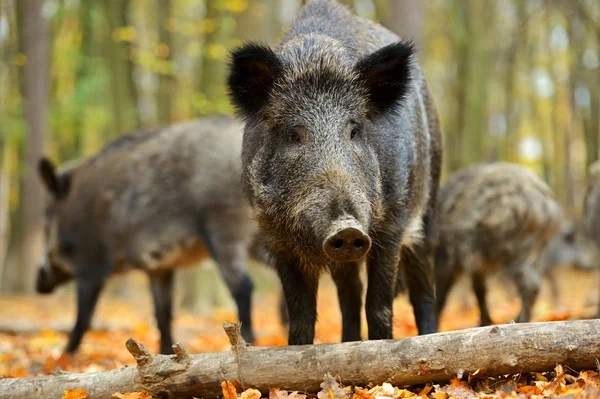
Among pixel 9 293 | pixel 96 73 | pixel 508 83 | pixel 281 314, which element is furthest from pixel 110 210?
pixel 508 83

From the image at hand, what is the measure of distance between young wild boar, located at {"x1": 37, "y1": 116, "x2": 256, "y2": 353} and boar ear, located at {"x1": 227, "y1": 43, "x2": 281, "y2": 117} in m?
3.87

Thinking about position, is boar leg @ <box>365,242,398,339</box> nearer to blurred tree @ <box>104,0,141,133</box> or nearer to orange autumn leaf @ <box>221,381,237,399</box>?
orange autumn leaf @ <box>221,381,237,399</box>

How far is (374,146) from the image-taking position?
4652 mm

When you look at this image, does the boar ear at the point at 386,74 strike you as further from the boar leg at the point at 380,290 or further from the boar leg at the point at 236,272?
the boar leg at the point at 236,272

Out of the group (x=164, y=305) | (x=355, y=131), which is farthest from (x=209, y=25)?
(x=355, y=131)

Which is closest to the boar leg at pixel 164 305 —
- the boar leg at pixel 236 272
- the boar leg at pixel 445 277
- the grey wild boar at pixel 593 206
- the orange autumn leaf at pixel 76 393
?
the boar leg at pixel 236 272

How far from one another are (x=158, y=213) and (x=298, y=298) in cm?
471

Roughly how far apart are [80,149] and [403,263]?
1847 cm

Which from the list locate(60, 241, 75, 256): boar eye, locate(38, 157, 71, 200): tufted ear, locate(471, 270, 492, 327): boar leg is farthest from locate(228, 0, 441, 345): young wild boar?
locate(38, 157, 71, 200): tufted ear

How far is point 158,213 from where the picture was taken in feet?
29.9

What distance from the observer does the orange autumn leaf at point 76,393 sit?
413 centimetres

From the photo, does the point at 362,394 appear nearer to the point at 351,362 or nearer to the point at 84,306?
the point at 351,362

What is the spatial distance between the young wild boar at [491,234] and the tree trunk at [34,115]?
28.4ft

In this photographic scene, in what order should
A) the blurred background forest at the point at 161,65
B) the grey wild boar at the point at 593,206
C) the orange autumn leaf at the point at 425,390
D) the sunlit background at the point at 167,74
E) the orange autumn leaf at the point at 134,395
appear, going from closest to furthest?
the orange autumn leaf at the point at 425,390
the orange autumn leaf at the point at 134,395
the grey wild boar at the point at 593,206
the sunlit background at the point at 167,74
the blurred background forest at the point at 161,65
